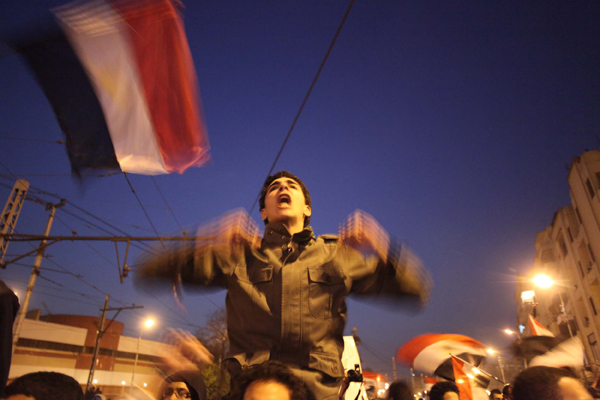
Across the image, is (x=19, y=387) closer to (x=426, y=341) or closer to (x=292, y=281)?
(x=292, y=281)

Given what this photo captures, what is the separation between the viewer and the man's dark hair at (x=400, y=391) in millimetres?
6247

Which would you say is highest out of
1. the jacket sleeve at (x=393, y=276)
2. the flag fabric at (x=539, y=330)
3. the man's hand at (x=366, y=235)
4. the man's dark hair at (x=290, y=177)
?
the flag fabric at (x=539, y=330)

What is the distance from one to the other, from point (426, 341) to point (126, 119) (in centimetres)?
383

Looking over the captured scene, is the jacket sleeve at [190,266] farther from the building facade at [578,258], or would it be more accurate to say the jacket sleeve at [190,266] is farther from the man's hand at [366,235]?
the building facade at [578,258]

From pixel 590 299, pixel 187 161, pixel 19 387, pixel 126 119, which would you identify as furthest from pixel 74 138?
pixel 590 299

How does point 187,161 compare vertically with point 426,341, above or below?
→ above

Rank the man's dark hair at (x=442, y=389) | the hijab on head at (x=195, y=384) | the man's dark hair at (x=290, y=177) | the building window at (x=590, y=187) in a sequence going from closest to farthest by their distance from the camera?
the hijab on head at (x=195, y=384) < the man's dark hair at (x=290, y=177) < the man's dark hair at (x=442, y=389) < the building window at (x=590, y=187)

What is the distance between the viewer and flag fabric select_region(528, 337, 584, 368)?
3.75m

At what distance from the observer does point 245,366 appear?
2006 mm

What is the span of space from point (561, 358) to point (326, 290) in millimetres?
3034

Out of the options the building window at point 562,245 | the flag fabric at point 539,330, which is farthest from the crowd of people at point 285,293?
the building window at point 562,245

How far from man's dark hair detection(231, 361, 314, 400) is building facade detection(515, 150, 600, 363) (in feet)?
75.2

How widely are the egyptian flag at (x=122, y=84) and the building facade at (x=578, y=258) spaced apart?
889 inches

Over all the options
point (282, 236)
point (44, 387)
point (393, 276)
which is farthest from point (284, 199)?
point (44, 387)
